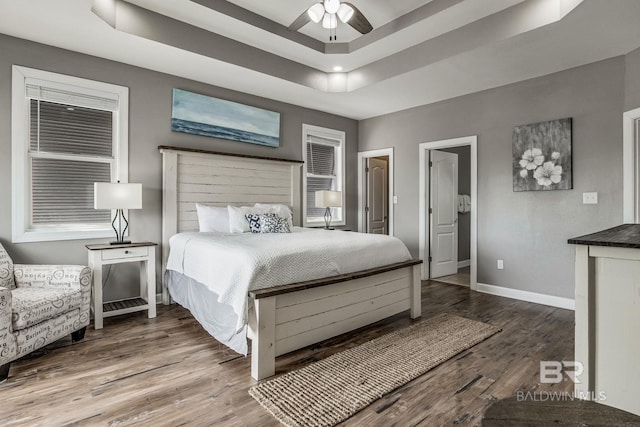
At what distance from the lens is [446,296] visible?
167 inches

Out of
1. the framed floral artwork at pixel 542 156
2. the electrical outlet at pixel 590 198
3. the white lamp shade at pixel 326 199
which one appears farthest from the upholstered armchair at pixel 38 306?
the electrical outlet at pixel 590 198

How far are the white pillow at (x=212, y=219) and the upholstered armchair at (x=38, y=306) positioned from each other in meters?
1.24

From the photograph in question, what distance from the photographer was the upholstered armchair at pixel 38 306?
217 cm

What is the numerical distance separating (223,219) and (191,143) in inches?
41.5

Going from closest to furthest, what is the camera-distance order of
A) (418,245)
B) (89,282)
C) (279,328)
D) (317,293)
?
(279,328)
(317,293)
(89,282)
(418,245)

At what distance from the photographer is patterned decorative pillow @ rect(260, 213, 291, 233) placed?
12.2 feet

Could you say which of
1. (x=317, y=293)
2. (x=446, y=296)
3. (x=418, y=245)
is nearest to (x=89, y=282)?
(x=317, y=293)

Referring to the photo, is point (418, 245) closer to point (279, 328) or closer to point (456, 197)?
point (456, 197)

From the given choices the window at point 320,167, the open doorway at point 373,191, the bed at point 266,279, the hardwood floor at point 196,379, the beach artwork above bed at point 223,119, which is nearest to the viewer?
the hardwood floor at point 196,379

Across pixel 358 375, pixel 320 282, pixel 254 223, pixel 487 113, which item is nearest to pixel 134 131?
pixel 254 223

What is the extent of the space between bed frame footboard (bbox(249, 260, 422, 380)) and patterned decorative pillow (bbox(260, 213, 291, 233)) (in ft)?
4.08

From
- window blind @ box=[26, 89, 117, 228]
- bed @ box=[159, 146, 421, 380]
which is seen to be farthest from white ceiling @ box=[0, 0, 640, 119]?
bed @ box=[159, 146, 421, 380]

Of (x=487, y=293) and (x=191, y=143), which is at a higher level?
(x=191, y=143)

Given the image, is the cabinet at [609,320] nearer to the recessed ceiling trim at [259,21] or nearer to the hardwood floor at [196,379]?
the hardwood floor at [196,379]
